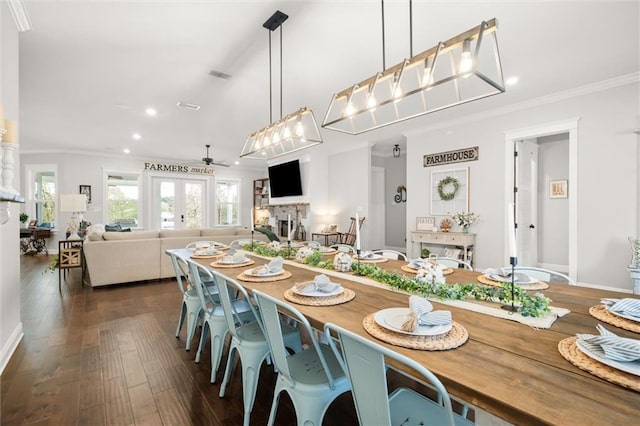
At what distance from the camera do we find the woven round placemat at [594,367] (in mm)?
770

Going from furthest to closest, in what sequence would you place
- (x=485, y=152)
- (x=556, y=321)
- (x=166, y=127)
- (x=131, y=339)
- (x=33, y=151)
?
(x=33, y=151) → (x=166, y=127) → (x=485, y=152) → (x=131, y=339) → (x=556, y=321)

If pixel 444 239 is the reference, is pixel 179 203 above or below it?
above

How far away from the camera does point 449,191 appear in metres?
5.26

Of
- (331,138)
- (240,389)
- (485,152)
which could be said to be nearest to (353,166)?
(331,138)

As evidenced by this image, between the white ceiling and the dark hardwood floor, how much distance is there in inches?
111

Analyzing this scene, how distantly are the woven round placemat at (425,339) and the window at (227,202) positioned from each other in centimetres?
966

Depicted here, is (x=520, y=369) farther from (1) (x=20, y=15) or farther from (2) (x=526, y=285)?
(1) (x=20, y=15)

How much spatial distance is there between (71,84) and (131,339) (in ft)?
10.7

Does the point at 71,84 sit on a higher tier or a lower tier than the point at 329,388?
higher

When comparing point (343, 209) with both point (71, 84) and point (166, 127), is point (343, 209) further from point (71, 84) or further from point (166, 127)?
point (71, 84)

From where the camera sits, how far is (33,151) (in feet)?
25.3

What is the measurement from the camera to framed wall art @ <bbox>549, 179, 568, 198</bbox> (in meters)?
5.79

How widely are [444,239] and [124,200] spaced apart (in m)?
8.61

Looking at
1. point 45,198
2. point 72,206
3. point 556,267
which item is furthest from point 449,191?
point 45,198
